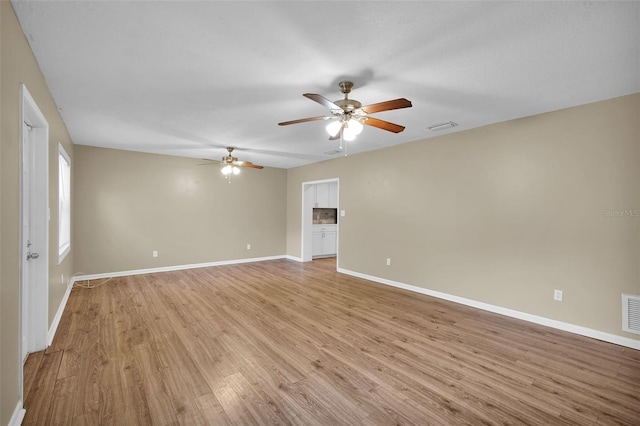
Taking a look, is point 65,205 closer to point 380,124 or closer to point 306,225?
point 306,225

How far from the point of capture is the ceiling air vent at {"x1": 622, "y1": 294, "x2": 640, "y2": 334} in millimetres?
2697

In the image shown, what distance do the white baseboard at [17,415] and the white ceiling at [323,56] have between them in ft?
7.83

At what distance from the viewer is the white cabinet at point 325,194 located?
7.86 m

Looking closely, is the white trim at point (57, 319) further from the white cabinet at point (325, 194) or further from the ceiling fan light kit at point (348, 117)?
the white cabinet at point (325, 194)

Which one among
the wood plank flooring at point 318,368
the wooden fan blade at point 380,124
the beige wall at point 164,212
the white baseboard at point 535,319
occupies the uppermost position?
the wooden fan blade at point 380,124

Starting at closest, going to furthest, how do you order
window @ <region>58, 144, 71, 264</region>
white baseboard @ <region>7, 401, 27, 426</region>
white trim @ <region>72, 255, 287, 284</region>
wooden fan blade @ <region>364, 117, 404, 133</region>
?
white baseboard @ <region>7, 401, 27, 426</region> < wooden fan blade @ <region>364, 117, 404, 133</region> < window @ <region>58, 144, 71, 264</region> < white trim @ <region>72, 255, 287, 284</region>

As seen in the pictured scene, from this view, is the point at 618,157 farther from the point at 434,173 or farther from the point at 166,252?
the point at 166,252

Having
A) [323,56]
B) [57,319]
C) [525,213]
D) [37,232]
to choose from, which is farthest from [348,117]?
[57,319]

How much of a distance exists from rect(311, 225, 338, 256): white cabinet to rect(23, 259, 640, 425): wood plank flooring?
3.76 metres

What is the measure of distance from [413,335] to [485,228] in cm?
185

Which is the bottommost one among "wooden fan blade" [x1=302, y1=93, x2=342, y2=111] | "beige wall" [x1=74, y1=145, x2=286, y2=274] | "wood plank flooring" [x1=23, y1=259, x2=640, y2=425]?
"wood plank flooring" [x1=23, y1=259, x2=640, y2=425]

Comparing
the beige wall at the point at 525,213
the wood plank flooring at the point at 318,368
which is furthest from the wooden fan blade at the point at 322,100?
the beige wall at the point at 525,213

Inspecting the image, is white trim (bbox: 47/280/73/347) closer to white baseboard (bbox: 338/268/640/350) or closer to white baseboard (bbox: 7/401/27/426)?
white baseboard (bbox: 7/401/27/426)

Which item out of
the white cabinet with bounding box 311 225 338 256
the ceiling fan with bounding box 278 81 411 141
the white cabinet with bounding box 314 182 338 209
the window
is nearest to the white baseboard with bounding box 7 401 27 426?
the ceiling fan with bounding box 278 81 411 141
